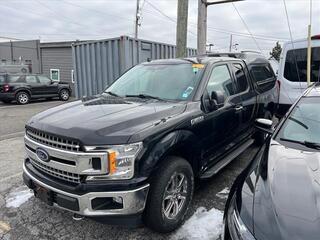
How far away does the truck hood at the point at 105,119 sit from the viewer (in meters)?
2.46

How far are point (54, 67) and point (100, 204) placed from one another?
21157mm

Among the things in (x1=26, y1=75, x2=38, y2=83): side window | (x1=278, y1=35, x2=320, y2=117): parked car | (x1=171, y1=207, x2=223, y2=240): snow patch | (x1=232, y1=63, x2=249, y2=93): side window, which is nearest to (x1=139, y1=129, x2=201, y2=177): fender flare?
(x1=171, y1=207, x2=223, y2=240): snow patch

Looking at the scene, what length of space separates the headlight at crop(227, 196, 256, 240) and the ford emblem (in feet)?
5.52

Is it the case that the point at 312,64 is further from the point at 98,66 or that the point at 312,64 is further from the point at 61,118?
the point at 98,66

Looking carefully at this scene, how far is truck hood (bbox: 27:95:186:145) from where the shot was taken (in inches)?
96.7

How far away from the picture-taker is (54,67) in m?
21.8

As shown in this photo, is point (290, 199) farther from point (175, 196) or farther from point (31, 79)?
point (31, 79)

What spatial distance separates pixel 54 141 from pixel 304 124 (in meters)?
2.42

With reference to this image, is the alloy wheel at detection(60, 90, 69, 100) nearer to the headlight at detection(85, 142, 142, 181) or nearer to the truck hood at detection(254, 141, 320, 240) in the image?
the headlight at detection(85, 142, 142, 181)

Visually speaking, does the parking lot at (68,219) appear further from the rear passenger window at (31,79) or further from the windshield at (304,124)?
the rear passenger window at (31,79)

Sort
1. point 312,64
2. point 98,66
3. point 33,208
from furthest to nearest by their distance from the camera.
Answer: point 98,66
point 312,64
point 33,208

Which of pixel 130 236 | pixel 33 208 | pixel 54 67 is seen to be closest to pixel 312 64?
pixel 130 236

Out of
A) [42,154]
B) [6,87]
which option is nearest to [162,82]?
[42,154]

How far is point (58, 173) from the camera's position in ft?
8.70
